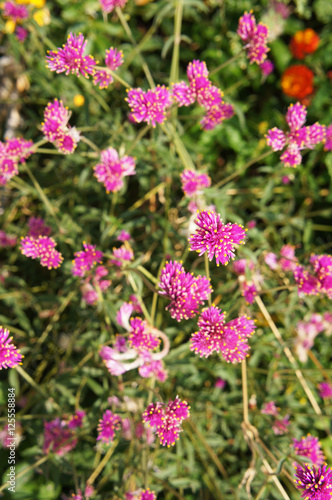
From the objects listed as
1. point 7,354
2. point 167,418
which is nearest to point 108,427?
point 167,418

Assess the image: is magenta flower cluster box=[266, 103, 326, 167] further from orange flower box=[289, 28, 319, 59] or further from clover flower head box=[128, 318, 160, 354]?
orange flower box=[289, 28, 319, 59]

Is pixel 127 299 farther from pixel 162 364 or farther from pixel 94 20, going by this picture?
pixel 94 20

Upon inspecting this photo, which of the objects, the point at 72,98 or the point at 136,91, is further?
the point at 72,98

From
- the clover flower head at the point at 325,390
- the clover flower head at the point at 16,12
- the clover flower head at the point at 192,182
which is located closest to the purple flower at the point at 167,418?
the clover flower head at the point at 192,182

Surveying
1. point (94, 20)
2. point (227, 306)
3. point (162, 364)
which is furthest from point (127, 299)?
point (94, 20)

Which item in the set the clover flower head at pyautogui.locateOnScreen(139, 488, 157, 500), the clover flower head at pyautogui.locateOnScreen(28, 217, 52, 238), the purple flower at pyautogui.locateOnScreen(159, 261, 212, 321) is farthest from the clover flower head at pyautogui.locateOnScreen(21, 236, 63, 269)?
the clover flower head at pyautogui.locateOnScreen(139, 488, 157, 500)
